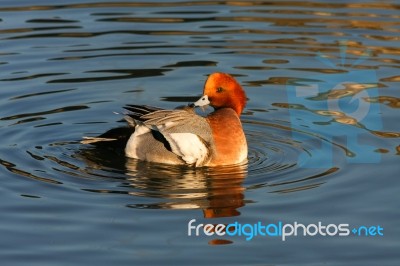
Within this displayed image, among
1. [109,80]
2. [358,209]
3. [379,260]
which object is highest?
[109,80]

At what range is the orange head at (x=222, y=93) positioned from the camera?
373 inches

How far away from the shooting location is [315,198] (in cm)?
830

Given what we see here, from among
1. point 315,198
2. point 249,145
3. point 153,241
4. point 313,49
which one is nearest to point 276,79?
point 313,49

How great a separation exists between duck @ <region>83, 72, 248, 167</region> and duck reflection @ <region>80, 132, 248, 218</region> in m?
0.08

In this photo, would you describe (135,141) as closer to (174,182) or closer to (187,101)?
(174,182)

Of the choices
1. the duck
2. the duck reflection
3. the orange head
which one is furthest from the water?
the orange head

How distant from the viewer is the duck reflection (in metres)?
8.22

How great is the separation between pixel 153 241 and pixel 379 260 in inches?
60.4

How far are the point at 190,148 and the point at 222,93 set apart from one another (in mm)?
636

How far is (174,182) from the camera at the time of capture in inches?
349

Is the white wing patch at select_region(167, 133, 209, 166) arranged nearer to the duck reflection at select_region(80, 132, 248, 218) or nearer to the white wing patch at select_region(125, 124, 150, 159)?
the duck reflection at select_region(80, 132, 248, 218)

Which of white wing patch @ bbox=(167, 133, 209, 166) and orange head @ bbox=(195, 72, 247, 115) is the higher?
orange head @ bbox=(195, 72, 247, 115)

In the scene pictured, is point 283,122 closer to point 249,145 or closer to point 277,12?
Answer: point 249,145

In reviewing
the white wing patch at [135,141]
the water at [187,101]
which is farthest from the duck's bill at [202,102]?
the water at [187,101]
